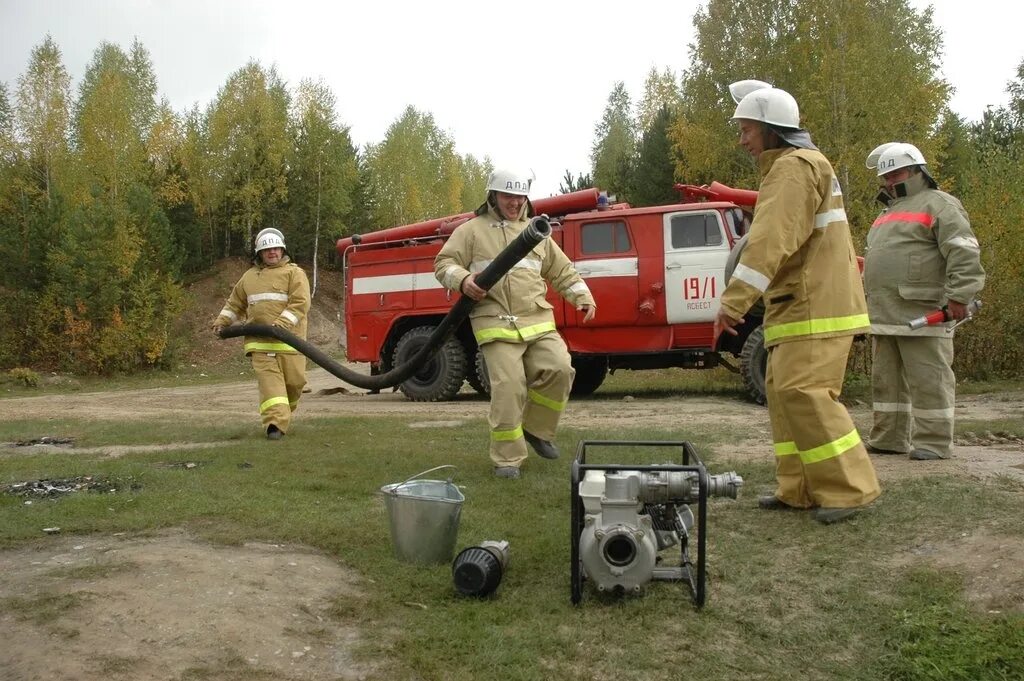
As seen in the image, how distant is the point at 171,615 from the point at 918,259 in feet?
16.2

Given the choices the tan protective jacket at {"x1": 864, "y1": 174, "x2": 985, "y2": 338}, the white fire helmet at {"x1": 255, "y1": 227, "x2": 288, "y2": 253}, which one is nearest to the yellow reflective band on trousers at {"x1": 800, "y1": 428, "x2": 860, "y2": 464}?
the tan protective jacket at {"x1": 864, "y1": 174, "x2": 985, "y2": 338}

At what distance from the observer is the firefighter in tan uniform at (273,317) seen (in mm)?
7836

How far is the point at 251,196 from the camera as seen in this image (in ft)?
118

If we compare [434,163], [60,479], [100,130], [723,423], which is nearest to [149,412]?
[60,479]

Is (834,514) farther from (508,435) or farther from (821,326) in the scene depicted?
(508,435)

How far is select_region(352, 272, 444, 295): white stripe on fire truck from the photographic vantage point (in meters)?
12.5

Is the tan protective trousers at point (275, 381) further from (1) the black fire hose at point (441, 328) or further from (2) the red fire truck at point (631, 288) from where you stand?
(2) the red fire truck at point (631, 288)

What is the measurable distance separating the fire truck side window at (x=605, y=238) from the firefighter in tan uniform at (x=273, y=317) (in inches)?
173

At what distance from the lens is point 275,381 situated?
7.86 m

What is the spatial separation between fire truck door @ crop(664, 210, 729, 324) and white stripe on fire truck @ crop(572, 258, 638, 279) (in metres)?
0.45

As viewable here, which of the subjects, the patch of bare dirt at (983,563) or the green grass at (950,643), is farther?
the patch of bare dirt at (983,563)

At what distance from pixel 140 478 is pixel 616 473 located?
3540 mm

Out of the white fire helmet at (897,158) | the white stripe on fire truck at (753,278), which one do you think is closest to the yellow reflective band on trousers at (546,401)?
the white stripe on fire truck at (753,278)

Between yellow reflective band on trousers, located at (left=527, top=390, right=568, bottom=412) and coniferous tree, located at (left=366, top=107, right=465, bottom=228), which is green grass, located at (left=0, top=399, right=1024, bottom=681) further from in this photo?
coniferous tree, located at (left=366, top=107, right=465, bottom=228)
